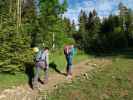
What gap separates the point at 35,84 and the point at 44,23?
65.2 feet

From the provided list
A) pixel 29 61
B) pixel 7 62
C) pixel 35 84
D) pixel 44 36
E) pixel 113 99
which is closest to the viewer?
pixel 113 99

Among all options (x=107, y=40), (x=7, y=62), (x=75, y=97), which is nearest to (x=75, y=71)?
(x=7, y=62)

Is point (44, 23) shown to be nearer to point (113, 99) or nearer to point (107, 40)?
point (113, 99)

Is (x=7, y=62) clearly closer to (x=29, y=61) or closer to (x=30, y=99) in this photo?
(x=29, y=61)

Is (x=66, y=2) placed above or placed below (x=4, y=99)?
above

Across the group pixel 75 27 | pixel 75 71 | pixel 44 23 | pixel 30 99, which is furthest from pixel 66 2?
pixel 75 27

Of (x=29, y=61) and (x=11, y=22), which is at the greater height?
(x=11, y=22)

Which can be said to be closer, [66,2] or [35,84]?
[35,84]

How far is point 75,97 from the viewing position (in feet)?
39.8

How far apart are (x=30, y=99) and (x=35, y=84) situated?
68.0 inches

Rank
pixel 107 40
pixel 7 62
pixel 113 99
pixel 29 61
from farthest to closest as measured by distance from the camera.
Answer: pixel 107 40 < pixel 29 61 < pixel 7 62 < pixel 113 99

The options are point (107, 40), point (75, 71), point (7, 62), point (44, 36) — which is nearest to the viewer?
point (7, 62)

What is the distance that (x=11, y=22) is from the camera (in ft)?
52.9

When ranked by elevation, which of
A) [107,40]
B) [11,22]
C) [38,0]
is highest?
[38,0]
